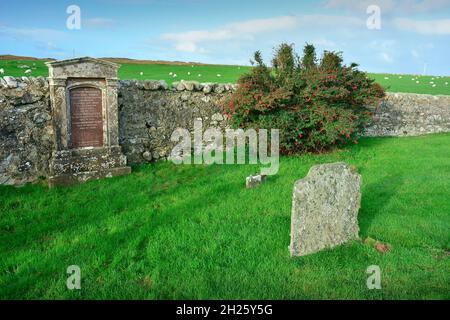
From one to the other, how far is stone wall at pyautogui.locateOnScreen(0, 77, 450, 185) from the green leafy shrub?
1104 mm

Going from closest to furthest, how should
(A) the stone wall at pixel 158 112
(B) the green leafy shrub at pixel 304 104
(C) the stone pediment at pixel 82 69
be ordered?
(C) the stone pediment at pixel 82 69 → (A) the stone wall at pixel 158 112 → (B) the green leafy shrub at pixel 304 104

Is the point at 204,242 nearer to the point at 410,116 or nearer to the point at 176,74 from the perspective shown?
the point at 410,116

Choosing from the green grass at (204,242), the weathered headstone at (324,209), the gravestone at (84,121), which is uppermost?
the gravestone at (84,121)

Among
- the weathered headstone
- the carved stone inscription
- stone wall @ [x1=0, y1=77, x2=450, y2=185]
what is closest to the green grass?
the weathered headstone

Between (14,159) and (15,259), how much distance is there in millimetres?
4439

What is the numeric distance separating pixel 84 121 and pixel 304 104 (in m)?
7.15

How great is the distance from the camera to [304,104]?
1245cm

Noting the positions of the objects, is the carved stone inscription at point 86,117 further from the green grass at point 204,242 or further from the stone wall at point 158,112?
the green grass at point 204,242

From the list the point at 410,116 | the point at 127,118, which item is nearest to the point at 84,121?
the point at 127,118

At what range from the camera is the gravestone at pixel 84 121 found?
9047mm

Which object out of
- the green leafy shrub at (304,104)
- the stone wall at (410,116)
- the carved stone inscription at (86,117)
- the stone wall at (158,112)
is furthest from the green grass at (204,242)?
the stone wall at (410,116)

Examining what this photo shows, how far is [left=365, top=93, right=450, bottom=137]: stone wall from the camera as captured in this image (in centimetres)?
1858

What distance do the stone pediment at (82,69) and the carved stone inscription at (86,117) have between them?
405mm
